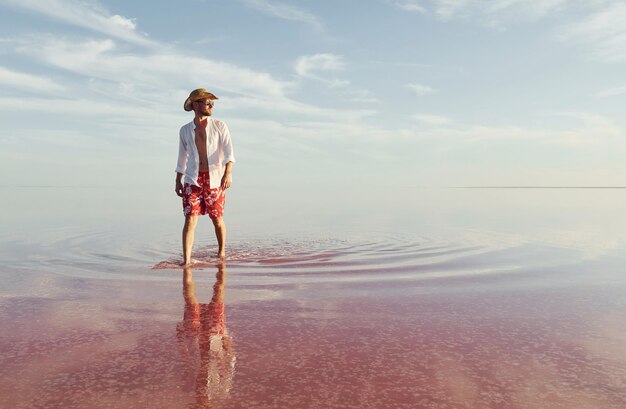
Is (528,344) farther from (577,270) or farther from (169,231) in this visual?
(169,231)

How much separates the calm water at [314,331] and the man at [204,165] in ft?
2.07

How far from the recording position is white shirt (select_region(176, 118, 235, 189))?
20.7ft

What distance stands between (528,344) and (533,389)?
68 cm

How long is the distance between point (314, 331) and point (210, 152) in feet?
12.4

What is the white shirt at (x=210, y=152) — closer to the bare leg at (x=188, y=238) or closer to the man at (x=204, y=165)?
the man at (x=204, y=165)

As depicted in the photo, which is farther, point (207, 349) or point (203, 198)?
point (203, 198)

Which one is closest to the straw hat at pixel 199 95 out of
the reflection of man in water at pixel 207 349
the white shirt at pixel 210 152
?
the white shirt at pixel 210 152

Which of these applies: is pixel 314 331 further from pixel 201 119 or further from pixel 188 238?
pixel 201 119

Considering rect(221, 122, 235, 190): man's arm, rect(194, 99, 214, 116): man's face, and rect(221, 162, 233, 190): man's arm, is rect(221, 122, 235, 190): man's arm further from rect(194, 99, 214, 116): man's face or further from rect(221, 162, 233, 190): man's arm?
Answer: rect(194, 99, 214, 116): man's face

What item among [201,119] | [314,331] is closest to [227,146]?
[201,119]

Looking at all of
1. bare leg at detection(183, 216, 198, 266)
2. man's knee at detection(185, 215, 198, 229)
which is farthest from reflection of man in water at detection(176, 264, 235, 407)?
man's knee at detection(185, 215, 198, 229)

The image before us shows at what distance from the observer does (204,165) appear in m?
6.34

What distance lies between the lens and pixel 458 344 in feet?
9.15

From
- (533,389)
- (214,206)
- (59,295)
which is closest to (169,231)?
(214,206)
